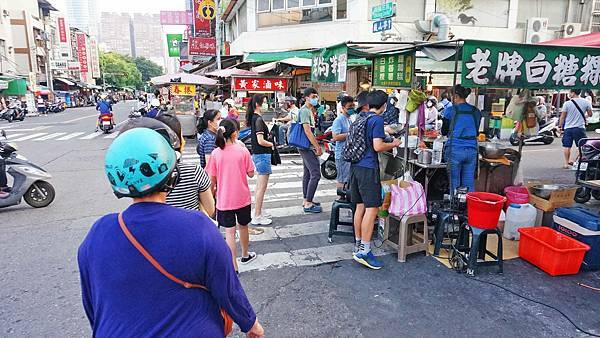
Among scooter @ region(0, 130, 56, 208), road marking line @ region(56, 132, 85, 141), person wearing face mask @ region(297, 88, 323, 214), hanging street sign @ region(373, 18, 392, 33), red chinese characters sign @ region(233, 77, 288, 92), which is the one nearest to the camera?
person wearing face mask @ region(297, 88, 323, 214)

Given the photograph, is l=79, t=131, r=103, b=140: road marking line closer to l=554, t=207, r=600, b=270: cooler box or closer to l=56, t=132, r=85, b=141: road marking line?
l=56, t=132, r=85, b=141: road marking line

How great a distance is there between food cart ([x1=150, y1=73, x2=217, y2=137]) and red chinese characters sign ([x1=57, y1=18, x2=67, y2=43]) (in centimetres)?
5381

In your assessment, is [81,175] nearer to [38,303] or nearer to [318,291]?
[38,303]

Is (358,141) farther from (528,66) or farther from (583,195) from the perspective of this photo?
(583,195)

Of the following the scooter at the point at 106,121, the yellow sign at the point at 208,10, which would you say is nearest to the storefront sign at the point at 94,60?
the yellow sign at the point at 208,10

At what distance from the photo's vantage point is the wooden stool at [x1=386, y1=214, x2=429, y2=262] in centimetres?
454

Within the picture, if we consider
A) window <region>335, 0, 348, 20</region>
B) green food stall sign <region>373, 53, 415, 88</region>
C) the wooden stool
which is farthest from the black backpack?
window <region>335, 0, 348, 20</region>

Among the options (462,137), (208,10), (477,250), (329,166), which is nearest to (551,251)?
(477,250)

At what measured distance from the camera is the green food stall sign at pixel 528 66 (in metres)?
4.32

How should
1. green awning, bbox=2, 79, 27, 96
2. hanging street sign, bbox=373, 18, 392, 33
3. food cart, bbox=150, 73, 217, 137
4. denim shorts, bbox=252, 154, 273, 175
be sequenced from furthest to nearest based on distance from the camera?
green awning, bbox=2, 79, 27, 96 < food cart, bbox=150, 73, 217, 137 < hanging street sign, bbox=373, 18, 392, 33 < denim shorts, bbox=252, 154, 273, 175

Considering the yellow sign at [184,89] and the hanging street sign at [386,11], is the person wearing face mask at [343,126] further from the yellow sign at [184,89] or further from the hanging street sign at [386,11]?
the yellow sign at [184,89]

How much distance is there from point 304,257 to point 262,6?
1690 cm

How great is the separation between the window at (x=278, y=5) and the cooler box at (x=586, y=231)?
16.3m

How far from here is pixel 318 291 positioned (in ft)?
12.9
